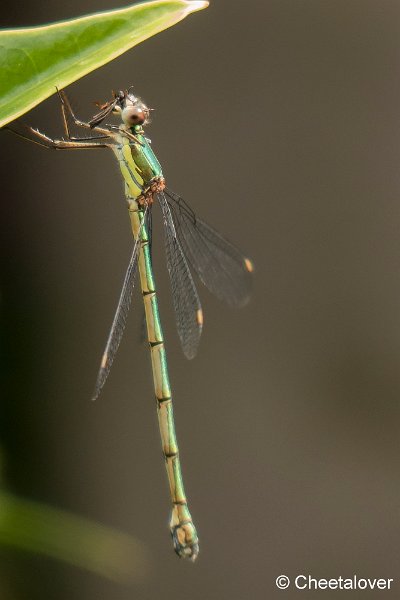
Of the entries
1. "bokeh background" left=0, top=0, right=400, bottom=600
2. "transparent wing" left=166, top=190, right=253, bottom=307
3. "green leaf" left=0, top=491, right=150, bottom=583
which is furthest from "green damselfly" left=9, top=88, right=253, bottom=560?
"bokeh background" left=0, top=0, right=400, bottom=600

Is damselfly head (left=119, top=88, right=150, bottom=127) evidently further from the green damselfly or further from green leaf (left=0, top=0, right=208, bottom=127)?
green leaf (left=0, top=0, right=208, bottom=127)

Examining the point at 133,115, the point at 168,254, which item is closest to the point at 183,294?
the point at 168,254

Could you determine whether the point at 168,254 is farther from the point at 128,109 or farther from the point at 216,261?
the point at 128,109

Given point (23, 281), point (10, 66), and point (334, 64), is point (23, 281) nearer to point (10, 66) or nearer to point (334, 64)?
point (334, 64)

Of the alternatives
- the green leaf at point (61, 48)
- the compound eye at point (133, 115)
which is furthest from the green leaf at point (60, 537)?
the green leaf at point (61, 48)

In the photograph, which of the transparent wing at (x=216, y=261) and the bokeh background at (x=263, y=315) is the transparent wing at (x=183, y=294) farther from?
the bokeh background at (x=263, y=315)
